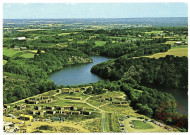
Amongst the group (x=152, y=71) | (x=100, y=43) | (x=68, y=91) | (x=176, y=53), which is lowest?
(x=68, y=91)

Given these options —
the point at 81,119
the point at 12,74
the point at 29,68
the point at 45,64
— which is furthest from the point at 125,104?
the point at 45,64

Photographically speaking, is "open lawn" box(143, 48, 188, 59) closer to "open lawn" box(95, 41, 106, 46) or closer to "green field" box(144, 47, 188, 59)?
"green field" box(144, 47, 188, 59)

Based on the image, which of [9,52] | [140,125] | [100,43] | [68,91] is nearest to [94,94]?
[68,91]

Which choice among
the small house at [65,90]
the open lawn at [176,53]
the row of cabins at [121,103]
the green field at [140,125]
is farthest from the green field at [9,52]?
the green field at [140,125]

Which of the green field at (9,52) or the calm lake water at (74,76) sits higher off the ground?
the green field at (9,52)

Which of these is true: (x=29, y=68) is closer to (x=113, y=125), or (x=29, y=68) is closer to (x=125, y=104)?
(x=125, y=104)

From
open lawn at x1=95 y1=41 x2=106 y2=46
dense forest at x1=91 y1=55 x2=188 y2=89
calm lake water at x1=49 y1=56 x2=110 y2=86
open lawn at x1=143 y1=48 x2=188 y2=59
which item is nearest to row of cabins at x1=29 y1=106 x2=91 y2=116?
calm lake water at x1=49 y1=56 x2=110 y2=86

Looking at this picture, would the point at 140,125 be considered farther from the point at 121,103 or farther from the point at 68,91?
the point at 68,91

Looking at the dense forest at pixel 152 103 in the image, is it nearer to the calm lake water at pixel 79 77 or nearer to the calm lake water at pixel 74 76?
the calm lake water at pixel 79 77
